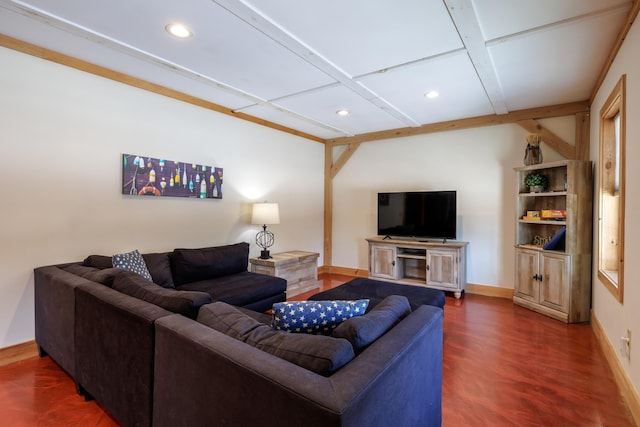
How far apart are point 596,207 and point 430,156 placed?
215 centimetres

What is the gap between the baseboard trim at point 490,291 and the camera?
422 cm

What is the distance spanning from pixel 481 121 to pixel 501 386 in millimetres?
3414

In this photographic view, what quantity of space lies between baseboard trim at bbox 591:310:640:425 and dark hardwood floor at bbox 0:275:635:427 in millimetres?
39

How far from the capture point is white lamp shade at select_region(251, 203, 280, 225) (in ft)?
13.4

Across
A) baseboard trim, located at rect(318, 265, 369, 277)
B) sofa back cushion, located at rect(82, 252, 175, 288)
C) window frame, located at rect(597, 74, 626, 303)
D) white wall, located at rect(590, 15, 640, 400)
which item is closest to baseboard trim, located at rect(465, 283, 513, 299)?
window frame, located at rect(597, 74, 626, 303)

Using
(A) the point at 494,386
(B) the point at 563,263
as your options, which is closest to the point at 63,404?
(A) the point at 494,386

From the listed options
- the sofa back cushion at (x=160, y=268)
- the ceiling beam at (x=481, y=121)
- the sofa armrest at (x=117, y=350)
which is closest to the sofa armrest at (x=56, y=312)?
the sofa armrest at (x=117, y=350)

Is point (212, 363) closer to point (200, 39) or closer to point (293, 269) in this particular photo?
point (200, 39)

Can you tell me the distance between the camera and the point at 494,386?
2154mm

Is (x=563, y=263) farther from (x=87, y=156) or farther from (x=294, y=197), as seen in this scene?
(x=87, y=156)

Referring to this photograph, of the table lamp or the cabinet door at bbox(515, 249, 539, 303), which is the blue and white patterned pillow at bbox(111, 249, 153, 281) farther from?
the cabinet door at bbox(515, 249, 539, 303)

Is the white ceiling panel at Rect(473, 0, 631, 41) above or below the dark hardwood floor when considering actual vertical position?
above

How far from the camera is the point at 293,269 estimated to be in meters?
4.25

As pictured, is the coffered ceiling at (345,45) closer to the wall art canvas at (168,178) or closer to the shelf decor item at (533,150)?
the shelf decor item at (533,150)
